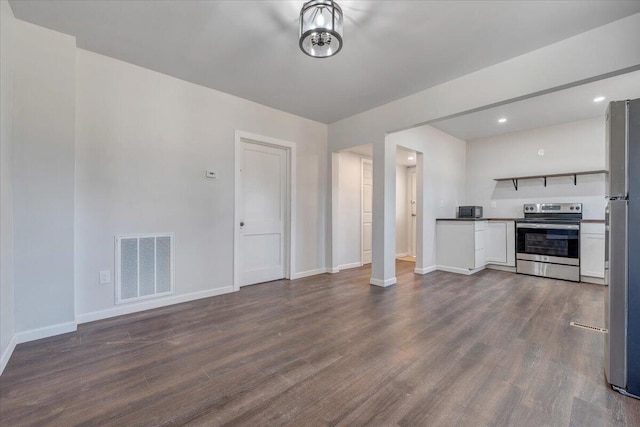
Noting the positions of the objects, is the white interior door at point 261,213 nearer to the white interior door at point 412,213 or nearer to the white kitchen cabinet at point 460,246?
the white kitchen cabinet at point 460,246

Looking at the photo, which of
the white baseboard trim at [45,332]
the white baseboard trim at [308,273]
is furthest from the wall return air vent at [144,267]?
the white baseboard trim at [308,273]

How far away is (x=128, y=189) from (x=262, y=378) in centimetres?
230

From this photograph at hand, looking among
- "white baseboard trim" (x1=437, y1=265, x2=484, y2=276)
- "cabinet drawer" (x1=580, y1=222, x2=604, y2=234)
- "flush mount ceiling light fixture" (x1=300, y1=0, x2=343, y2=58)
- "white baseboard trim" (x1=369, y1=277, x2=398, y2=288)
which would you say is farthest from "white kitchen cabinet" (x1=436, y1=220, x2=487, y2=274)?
"flush mount ceiling light fixture" (x1=300, y1=0, x2=343, y2=58)

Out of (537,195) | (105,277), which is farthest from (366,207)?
(105,277)

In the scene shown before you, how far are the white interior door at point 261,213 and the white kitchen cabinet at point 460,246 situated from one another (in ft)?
9.37

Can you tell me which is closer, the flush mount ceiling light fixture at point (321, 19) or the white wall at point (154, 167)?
the flush mount ceiling light fixture at point (321, 19)

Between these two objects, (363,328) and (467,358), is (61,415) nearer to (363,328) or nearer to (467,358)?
(363,328)

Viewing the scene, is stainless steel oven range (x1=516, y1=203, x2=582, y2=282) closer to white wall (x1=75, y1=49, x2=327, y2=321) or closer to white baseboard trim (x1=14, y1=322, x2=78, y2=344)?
white wall (x1=75, y1=49, x2=327, y2=321)

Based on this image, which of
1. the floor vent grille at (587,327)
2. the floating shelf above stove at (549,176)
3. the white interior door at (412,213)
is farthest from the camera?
the white interior door at (412,213)

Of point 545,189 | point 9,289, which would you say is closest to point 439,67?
point 545,189

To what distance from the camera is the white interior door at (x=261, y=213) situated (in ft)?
12.5

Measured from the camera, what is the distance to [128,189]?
9.09 feet

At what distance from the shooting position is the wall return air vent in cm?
274

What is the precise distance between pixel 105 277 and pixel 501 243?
5.81 meters
